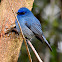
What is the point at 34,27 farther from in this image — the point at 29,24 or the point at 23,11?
the point at 23,11

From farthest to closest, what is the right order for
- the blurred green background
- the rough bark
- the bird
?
the blurred green background < the bird < the rough bark

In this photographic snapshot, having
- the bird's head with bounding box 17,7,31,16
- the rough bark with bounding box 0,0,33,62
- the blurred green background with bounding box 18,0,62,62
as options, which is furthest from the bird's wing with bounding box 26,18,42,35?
the blurred green background with bounding box 18,0,62,62

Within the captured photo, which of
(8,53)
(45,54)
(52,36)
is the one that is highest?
(8,53)

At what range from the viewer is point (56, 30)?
430 centimetres

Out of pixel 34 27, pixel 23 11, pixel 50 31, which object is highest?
pixel 23 11

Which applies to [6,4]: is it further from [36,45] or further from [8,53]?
[36,45]

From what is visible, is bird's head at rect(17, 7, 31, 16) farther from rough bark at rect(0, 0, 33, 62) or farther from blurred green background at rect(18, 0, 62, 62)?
blurred green background at rect(18, 0, 62, 62)

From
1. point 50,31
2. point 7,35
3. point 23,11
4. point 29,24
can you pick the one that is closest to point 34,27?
point 29,24

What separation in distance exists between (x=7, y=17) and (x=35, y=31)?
524 mm

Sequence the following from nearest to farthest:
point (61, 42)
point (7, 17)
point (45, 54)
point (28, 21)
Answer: point (7, 17)
point (28, 21)
point (45, 54)
point (61, 42)

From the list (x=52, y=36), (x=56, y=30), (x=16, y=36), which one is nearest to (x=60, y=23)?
(x=56, y=30)

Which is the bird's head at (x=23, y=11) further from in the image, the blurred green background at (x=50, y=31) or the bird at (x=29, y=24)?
the blurred green background at (x=50, y=31)

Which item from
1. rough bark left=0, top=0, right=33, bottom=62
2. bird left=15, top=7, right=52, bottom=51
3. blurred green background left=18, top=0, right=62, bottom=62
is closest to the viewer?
rough bark left=0, top=0, right=33, bottom=62

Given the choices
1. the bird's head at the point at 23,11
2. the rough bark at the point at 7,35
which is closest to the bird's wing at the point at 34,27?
the bird's head at the point at 23,11
